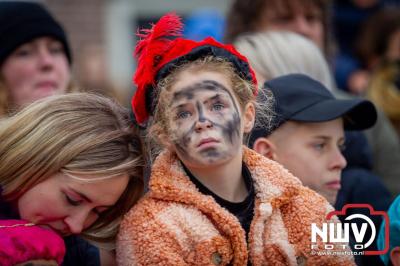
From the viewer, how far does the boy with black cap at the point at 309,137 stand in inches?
119

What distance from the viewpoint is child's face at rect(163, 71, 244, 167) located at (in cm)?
259

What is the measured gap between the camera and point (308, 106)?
3076 millimetres

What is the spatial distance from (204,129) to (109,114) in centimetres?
43

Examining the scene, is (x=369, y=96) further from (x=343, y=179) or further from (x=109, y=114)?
(x=109, y=114)

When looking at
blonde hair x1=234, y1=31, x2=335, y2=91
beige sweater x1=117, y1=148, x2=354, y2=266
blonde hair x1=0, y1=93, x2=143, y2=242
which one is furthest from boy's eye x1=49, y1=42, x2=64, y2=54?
beige sweater x1=117, y1=148, x2=354, y2=266

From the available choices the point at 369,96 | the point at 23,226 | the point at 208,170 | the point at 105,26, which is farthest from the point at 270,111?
the point at 105,26

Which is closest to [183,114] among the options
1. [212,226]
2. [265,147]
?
[212,226]

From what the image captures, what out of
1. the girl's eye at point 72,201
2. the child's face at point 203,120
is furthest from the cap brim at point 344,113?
the girl's eye at point 72,201

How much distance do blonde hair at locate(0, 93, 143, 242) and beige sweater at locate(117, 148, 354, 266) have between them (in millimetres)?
119

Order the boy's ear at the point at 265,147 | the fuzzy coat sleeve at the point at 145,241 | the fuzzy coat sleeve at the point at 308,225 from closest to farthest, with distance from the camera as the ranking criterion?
1. the fuzzy coat sleeve at the point at 145,241
2. the fuzzy coat sleeve at the point at 308,225
3. the boy's ear at the point at 265,147

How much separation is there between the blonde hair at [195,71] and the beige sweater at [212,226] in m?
0.11

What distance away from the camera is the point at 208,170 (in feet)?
8.81

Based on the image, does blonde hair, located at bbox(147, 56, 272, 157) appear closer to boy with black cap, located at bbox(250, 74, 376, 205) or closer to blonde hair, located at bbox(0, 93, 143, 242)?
blonde hair, located at bbox(0, 93, 143, 242)

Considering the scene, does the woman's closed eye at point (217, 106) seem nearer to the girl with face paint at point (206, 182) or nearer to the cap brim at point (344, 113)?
the girl with face paint at point (206, 182)
